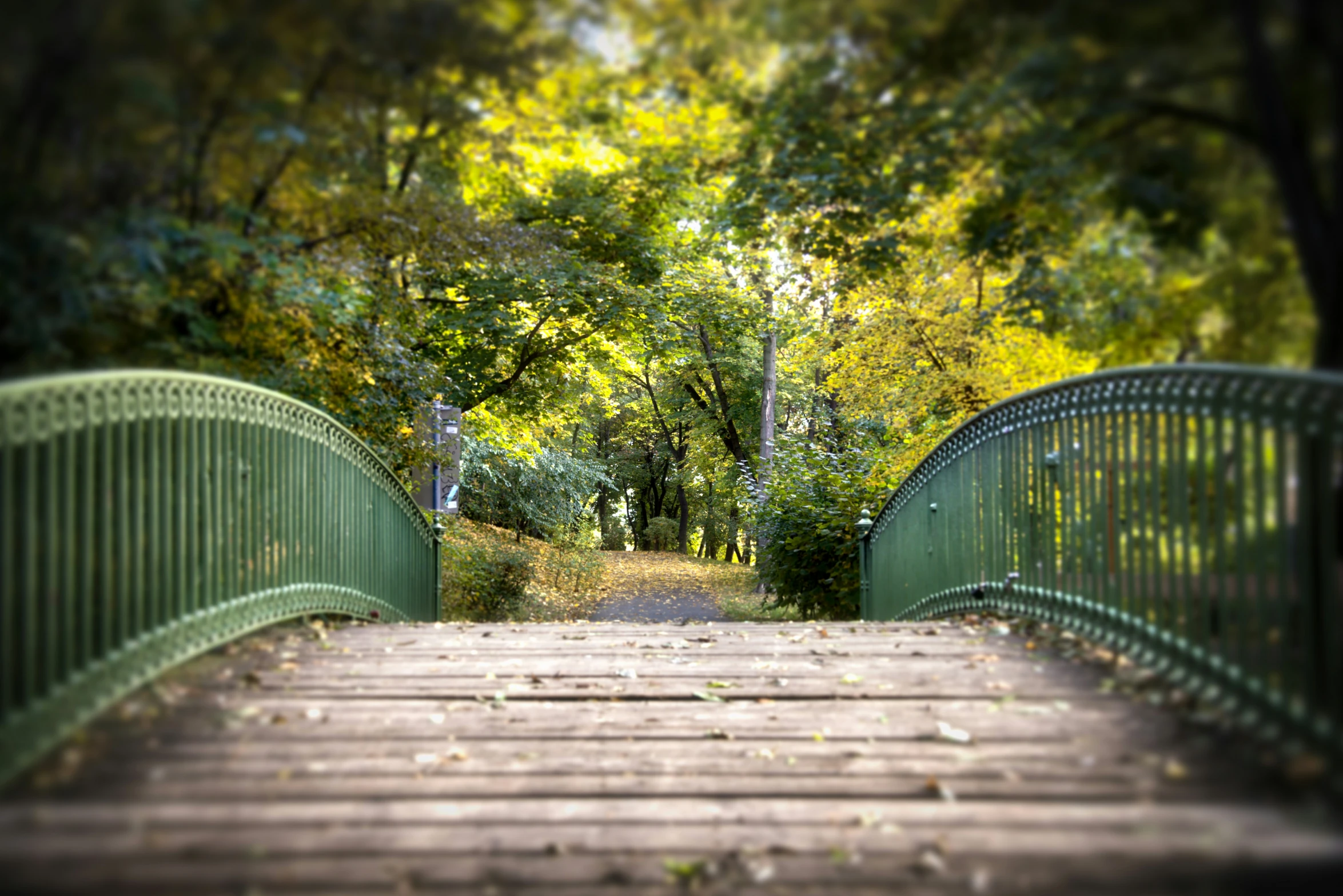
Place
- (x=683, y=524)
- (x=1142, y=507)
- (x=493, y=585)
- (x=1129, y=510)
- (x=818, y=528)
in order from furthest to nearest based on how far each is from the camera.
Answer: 1. (x=683, y=524)
2. (x=493, y=585)
3. (x=818, y=528)
4. (x=1129, y=510)
5. (x=1142, y=507)

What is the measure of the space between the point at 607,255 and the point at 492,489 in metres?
12.3

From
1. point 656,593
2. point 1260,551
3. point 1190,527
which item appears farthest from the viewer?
point 656,593

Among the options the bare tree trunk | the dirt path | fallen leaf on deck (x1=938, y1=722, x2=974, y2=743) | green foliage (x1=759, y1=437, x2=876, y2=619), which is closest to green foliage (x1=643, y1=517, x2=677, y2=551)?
the dirt path

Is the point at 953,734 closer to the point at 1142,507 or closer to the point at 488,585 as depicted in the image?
the point at 1142,507

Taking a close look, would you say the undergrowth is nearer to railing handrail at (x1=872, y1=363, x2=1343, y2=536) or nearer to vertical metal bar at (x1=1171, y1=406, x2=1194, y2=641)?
railing handrail at (x1=872, y1=363, x2=1343, y2=536)

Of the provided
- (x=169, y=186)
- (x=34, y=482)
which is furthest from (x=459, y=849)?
(x=169, y=186)

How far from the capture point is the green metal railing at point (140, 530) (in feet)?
8.71

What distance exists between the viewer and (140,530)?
132 inches

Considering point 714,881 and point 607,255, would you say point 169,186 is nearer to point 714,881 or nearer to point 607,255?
point 714,881

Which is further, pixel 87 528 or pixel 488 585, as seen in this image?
pixel 488 585

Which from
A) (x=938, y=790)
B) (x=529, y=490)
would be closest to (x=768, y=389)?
(x=529, y=490)

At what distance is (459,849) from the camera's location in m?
2.29

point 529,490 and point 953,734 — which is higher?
point 529,490

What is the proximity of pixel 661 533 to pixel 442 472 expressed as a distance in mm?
26073
